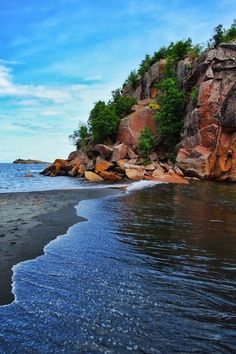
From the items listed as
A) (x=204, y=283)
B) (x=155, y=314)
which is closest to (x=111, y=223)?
(x=204, y=283)

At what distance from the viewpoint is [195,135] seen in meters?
36.0

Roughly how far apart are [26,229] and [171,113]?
114 feet

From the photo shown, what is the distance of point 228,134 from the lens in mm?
32875

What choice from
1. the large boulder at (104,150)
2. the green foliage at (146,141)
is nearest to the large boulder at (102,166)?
the large boulder at (104,150)

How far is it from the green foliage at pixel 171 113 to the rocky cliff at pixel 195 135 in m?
1.22

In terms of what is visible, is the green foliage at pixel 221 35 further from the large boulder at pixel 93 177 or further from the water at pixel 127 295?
the water at pixel 127 295

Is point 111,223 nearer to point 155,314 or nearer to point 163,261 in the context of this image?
point 163,261

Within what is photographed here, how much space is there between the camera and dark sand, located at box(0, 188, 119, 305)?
265 inches

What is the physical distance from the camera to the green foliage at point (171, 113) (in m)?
42.0

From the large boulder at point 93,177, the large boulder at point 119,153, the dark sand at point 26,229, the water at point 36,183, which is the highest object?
the large boulder at point 119,153

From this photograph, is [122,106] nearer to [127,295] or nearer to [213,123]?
[213,123]

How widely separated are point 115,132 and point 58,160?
38.7ft

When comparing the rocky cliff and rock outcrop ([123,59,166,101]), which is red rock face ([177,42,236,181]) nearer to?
the rocky cliff

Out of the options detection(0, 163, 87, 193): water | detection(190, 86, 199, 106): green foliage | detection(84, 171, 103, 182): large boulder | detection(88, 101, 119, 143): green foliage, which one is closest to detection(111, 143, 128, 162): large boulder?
detection(84, 171, 103, 182): large boulder
